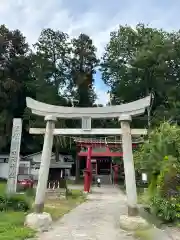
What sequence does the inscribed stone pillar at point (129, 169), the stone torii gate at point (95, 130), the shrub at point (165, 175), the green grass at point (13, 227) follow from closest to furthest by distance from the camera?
1. the green grass at point (13, 227)
2. the inscribed stone pillar at point (129, 169)
3. the stone torii gate at point (95, 130)
4. the shrub at point (165, 175)

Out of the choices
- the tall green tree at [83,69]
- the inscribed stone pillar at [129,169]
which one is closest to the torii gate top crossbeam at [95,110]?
the inscribed stone pillar at [129,169]

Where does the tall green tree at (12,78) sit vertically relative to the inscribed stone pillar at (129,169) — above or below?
above

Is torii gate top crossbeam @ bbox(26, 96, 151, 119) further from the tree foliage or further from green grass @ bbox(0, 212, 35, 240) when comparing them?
the tree foliage

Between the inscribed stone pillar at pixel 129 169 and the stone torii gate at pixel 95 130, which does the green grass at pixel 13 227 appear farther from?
the inscribed stone pillar at pixel 129 169

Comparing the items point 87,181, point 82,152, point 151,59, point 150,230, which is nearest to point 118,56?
point 151,59

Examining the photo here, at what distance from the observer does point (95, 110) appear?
11984mm

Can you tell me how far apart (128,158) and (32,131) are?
374 centimetres

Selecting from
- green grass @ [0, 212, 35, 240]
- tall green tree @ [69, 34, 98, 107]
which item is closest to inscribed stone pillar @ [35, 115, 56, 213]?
green grass @ [0, 212, 35, 240]

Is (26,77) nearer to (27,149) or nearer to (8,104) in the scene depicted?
(8,104)

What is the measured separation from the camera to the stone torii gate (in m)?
10.9

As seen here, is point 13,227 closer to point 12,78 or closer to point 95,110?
point 95,110

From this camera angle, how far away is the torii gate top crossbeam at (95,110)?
37.9 feet

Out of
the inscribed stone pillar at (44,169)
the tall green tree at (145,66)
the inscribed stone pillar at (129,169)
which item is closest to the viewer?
the inscribed stone pillar at (129,169)

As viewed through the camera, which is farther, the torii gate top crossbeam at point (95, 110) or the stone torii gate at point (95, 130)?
the torii gate top crossbeam at point (95, 110)
